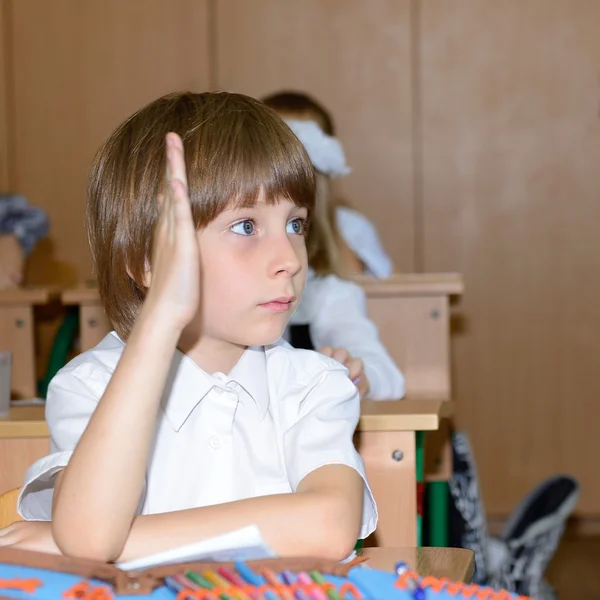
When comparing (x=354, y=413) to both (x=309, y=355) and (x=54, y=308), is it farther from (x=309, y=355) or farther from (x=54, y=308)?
(x=54, y=308)

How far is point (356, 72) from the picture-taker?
426 centimetres

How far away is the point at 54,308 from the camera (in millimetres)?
4227

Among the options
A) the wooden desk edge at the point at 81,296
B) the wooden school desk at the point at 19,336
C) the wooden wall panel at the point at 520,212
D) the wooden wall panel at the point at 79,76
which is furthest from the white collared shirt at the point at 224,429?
the wooden wall panel at the point at 79,76

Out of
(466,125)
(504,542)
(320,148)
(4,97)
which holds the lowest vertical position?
(504,542)

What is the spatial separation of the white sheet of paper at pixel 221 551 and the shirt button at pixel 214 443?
319mm

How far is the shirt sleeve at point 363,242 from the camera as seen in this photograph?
3361 mm

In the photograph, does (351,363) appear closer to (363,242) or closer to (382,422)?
(382,422)

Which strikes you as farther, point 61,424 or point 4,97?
point 4,97

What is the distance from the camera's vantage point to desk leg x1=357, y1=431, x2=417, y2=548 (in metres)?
1.58

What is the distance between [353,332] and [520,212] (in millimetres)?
2166

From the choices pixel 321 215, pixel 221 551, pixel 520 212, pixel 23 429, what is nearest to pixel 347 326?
pixel 321 215

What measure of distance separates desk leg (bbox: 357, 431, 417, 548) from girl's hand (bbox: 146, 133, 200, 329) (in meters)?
0.68

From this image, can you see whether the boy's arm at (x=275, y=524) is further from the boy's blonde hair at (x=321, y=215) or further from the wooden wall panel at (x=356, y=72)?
the wooden wall panel at (x=356, y=72)

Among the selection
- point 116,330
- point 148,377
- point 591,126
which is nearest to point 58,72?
point 591,126
